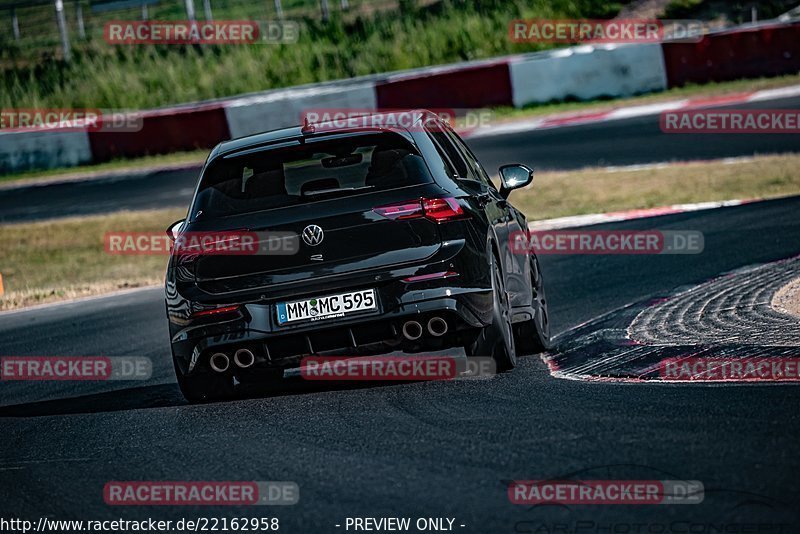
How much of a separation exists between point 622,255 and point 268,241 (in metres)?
6.85

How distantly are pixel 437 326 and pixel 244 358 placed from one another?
3.22 feet

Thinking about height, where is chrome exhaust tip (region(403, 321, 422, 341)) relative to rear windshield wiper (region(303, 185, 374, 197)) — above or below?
below

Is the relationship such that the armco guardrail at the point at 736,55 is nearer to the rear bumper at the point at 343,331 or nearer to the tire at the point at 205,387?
the tire at the point at 205,387

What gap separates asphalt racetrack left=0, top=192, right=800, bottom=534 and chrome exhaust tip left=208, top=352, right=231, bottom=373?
0.84ft

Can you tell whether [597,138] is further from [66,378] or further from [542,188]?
[66,378]

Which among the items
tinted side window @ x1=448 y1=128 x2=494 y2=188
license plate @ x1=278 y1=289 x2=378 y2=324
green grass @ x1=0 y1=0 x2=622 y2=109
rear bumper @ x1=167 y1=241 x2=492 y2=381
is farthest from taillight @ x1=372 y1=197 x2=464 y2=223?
green grass @ x1=0 y1=0 x2=622 y2=109

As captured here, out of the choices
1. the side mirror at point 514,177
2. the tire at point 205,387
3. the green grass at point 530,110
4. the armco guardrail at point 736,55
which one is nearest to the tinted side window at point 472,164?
the side mirror at point 514,177

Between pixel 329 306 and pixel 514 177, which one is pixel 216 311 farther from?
pixel 514 177

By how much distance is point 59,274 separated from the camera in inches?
719

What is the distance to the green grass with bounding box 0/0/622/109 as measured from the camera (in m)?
33.8

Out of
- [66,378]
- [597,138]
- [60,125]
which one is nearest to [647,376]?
[66,378]

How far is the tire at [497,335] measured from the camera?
7.44m

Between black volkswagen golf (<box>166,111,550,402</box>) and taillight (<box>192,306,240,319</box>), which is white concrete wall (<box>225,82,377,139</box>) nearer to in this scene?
black volkswagen golf (<box>166,111,550,402</box>)

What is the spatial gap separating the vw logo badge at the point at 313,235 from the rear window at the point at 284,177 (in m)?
0.27
